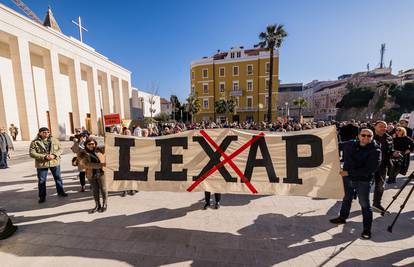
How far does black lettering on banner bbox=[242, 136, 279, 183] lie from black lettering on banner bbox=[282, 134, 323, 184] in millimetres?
247

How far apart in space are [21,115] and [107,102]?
11.1m

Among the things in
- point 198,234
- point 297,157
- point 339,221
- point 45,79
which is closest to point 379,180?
point 339,221

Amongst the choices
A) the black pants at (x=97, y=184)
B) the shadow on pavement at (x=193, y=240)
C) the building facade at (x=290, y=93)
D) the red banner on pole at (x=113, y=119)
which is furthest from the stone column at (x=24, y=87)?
the building facade at (x=290, y=93)

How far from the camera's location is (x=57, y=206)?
4.34 metres

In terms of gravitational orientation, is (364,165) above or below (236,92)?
below

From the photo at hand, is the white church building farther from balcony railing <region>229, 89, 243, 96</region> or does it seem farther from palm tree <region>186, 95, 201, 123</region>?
balcony railing <region>229, 89, 243, 96</region>

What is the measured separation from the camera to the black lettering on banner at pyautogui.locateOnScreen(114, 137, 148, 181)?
3631 mm

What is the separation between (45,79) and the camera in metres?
18.2

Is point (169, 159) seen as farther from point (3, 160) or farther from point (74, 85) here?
point (74, 85)

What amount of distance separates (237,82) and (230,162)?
36714 mm

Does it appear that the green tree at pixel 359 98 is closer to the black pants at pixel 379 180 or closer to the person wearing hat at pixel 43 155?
the black pants at pixel 379 180

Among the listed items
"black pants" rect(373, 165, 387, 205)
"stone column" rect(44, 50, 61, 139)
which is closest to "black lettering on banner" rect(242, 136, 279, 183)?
"black pants" rect(373, 165, 387, 205)

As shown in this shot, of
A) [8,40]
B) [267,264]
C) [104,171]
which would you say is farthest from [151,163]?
[8,40]

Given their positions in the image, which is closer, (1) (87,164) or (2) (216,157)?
(2) (216,157)
